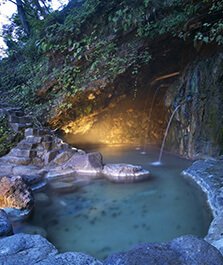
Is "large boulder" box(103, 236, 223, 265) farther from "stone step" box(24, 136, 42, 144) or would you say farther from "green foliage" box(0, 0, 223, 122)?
"green foliage" box(0, 0, 223, 122)

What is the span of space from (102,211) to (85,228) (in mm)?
556

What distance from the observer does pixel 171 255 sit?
2049 mm

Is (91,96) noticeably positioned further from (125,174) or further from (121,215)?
(121,215)

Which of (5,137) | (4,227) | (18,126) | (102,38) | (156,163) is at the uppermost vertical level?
(102,38)

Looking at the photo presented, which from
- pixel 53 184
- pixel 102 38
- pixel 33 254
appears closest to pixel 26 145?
pixel 53 184

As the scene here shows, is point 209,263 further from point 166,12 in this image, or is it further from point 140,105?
point 140,105

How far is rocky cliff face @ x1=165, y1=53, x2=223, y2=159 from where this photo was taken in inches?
265

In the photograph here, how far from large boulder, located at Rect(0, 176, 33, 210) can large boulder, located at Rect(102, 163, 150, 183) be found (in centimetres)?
187

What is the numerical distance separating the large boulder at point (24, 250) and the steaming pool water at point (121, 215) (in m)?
0.68

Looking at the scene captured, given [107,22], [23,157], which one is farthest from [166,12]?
[23,157]

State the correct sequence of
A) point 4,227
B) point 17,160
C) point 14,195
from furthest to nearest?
1. point 17,160
2. point 14,195
3. point 4,227

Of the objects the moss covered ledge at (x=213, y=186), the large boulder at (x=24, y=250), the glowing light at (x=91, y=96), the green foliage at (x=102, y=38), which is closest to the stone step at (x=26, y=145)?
the green foliage at (x=102, y=38)

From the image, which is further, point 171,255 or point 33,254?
point 33,254

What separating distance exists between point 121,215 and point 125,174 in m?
1.70
